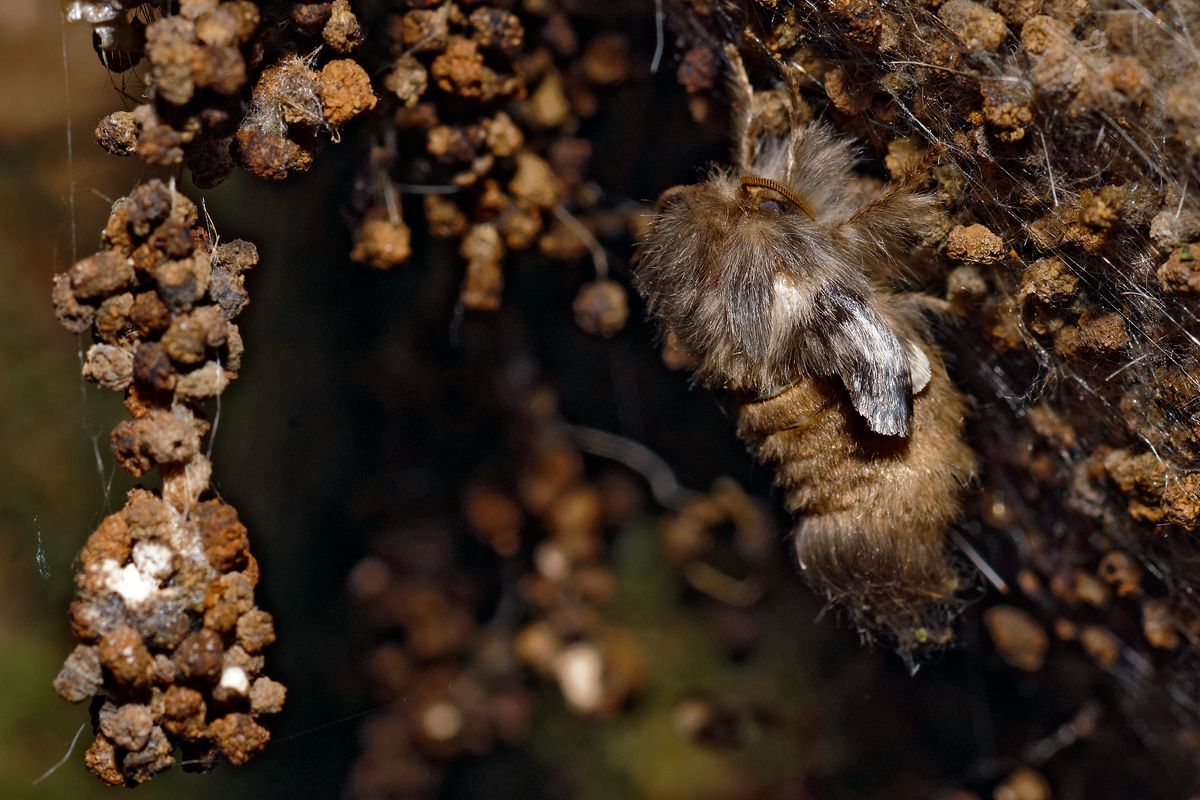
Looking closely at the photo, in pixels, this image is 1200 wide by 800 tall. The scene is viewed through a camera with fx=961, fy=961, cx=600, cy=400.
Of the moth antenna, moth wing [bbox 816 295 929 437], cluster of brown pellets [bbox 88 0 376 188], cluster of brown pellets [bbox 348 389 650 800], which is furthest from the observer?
cluster of brown pellets [bbox 348 389 650 800]

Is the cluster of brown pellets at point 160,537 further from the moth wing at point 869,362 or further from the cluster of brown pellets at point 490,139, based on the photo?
the moth wing at point 869,362

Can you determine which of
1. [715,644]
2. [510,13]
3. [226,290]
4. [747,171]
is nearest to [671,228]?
[747,171]

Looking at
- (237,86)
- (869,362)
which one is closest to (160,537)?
(237,86)

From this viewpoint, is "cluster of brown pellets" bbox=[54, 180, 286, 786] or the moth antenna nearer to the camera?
"cluster of brown pellets" bbox=[54, 180, 286, 786]

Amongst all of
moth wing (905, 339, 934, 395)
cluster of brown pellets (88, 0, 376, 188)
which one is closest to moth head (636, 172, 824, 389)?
moth wing (905, 339, 934, 395)

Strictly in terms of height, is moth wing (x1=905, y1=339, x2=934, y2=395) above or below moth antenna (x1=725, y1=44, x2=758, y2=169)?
below

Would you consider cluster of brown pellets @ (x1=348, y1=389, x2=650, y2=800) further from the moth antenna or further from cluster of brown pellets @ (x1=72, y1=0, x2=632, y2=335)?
the moth antenna

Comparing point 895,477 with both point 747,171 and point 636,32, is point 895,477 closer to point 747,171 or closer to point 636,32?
point 747,171
